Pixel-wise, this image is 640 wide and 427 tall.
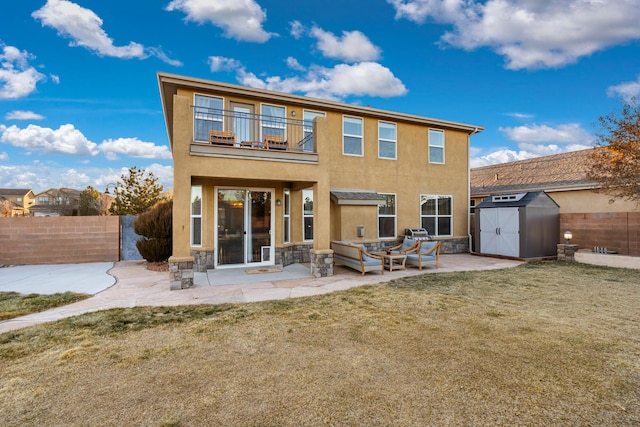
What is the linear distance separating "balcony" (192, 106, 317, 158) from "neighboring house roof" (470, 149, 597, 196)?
459 inches

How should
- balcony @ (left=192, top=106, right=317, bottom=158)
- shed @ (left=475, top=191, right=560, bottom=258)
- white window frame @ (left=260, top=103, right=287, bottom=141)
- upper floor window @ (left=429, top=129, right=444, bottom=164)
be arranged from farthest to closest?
upper floor window @ (left=429, top=129, right=444, bottom=164)
shed @ (left=475, top=191, right=560, bottom=258)
white window frame @ (left=260, top=103, right=287, bottom=141)
balcony @ (left=192, top=106, right=317, bottom=158)

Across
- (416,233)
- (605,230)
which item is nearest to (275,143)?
(416,233)

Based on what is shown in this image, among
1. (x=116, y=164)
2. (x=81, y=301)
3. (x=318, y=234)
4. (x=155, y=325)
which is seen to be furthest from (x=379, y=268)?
(x=116, y=164)

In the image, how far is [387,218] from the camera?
12.9m

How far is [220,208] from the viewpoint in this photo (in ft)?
33.0

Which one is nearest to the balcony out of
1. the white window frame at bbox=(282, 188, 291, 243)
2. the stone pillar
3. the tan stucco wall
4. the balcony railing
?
the balcony railing

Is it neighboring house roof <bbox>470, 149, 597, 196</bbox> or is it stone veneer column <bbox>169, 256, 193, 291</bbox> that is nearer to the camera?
stone veneer column <bbox>169, 256, 193, 291</bbox>

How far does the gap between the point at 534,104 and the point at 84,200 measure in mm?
32159

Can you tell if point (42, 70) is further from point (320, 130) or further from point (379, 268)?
point (379, 268)

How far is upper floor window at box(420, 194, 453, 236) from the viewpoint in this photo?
1371 cm

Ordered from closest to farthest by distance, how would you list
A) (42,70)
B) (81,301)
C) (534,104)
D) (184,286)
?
(81,301) < (184,286) < (42,70) < (534,104)

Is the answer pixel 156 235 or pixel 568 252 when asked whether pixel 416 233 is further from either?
pixel 156 235

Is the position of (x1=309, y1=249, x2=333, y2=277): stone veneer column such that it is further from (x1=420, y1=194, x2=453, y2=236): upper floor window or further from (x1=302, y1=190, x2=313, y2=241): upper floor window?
(x1=420, y1=194, x2=453, y2=236): upper floor window

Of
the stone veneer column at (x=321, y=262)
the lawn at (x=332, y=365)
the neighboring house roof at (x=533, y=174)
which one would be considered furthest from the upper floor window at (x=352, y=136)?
the neighboring house roof at (x=533, y=174)
